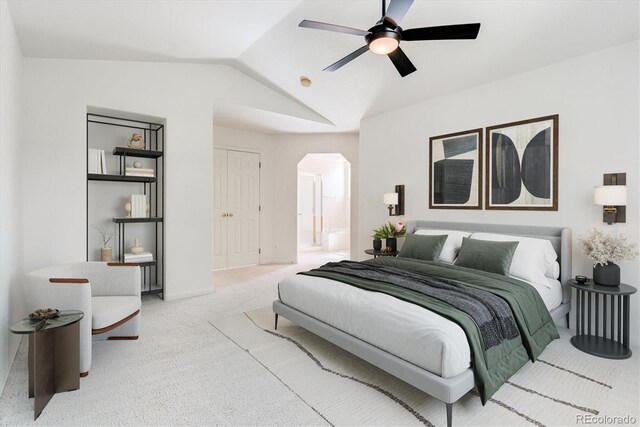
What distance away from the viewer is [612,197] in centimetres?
293

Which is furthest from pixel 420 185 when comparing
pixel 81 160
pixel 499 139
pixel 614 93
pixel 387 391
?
pixel 81 160

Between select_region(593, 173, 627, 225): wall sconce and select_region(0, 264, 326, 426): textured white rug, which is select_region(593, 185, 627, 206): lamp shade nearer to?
select_region(593, 173, 627, 225): wall sconce

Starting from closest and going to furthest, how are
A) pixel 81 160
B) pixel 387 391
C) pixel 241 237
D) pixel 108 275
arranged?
pixel 387 391, pixel 108 275, pixel 81 160, pixel 241 237

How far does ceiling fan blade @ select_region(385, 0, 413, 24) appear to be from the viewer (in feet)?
7.40

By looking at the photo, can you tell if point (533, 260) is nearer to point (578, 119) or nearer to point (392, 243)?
point (578, 119)

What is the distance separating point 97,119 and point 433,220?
4.58m

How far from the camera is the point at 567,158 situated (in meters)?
3.44

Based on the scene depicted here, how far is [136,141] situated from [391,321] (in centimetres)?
388

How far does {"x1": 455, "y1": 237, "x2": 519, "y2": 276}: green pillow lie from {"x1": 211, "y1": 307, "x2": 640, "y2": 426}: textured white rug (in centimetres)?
81

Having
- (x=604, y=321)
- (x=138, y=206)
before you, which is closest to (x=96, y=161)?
(x=138, y=206)

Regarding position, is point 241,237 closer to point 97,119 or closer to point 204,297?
point 204,297

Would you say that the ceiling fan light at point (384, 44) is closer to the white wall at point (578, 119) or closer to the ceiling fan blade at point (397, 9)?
the ceiling fan blade at point (397, 9)

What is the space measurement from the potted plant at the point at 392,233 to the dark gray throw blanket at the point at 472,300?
1.80m

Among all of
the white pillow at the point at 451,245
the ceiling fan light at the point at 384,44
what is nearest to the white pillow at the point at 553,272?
the white pillow at the point at 451,245
